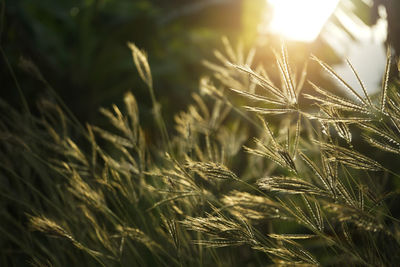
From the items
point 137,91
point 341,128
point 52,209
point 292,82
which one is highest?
point 292,82

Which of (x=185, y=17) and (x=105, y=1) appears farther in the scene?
(x=185, y=17)

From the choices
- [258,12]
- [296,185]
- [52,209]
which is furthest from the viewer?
[258,12]

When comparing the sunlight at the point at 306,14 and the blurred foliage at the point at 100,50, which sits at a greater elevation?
Answer: the sunlight at the point at 306,14

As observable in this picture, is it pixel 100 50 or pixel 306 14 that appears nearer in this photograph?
pixel 306 14

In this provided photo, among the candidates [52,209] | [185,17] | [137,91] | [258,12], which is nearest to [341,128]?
[52,209]

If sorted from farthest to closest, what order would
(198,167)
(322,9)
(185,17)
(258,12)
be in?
(258,12)
(185,17)
(322,9)
(198,167)

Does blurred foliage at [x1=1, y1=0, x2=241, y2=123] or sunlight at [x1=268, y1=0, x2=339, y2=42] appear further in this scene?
blurred foliage at [x1=1, y1=0, x2=241, y2=123]

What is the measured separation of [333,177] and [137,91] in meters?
4.43

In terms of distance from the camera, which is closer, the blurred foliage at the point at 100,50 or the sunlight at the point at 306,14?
the sunlight at the point at 306,14

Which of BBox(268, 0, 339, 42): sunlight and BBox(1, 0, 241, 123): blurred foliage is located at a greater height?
BBox(268, 0, 339, 42): sunlight

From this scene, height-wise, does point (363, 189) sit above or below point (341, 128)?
below

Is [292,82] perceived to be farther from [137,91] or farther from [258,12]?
[258,12]

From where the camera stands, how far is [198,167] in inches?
40.5

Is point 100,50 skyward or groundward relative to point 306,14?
groundward
